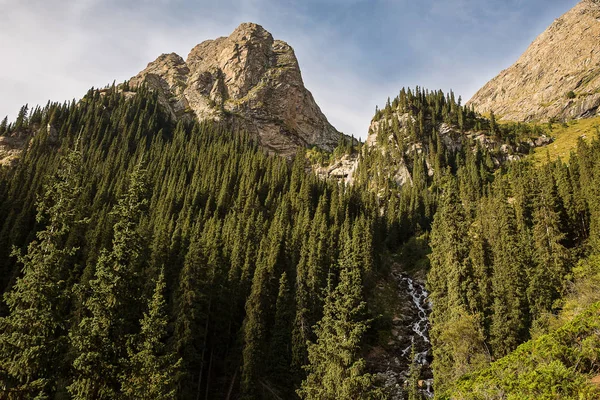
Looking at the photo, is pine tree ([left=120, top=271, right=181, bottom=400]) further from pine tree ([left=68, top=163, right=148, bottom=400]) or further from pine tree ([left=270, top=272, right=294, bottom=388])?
pine tree ([left=270, top=272, right=294, bottom=388])

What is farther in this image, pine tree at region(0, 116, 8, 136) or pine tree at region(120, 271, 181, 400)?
pine tree at region(0, 116, 8, 136)

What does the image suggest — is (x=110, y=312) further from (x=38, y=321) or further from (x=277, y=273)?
(x=277, y=273)

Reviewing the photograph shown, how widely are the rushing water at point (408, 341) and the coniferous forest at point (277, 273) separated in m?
3.03

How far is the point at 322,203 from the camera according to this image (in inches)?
4038

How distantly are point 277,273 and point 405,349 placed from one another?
24.3 metres

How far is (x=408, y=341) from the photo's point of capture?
5884 centimetres

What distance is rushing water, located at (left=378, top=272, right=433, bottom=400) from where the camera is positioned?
4766 centimetres

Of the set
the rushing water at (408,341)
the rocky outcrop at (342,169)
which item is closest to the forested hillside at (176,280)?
the rushing water at (408,341)

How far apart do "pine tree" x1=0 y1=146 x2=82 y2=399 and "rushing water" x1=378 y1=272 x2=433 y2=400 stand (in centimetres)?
3956

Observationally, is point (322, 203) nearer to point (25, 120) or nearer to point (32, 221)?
point (32, 221)

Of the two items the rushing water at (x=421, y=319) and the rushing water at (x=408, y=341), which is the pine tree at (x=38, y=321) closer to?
the rushing water at (x=408, y=341)

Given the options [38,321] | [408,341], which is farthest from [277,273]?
[38,321]

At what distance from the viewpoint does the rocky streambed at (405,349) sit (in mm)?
47250

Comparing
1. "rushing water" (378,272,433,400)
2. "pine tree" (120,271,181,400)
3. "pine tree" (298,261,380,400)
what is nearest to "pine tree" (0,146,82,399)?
"pine tree" (120,271,181,400)
